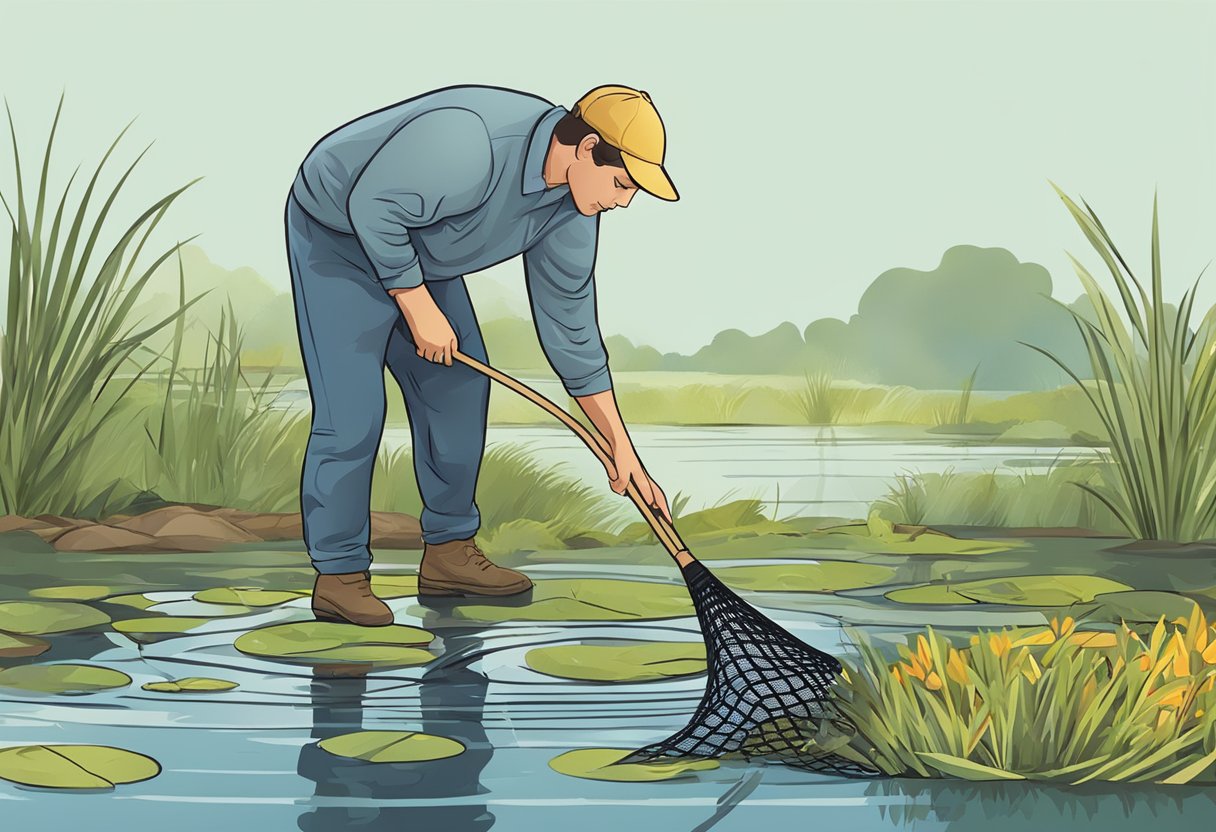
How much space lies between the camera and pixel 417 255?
11.8ft

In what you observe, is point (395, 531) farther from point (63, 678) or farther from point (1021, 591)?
point (1021, 591)

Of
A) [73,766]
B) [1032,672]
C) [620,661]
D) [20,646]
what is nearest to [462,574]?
[620,661]

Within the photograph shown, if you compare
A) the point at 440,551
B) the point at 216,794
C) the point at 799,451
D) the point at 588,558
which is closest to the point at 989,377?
the point at 799,451

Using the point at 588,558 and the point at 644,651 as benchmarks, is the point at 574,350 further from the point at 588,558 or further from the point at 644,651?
the point at 588,558

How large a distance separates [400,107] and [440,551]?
4.37ft

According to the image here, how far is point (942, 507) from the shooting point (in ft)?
18.5

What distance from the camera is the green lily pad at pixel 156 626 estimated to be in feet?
12.1

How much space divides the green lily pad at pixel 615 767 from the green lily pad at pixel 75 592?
6.91 ft

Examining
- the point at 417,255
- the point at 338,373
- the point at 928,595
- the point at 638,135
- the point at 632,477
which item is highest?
the point at 638,135

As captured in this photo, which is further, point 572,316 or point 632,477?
point 572,316

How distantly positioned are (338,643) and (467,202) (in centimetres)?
116

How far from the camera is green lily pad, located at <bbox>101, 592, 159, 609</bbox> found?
410cm

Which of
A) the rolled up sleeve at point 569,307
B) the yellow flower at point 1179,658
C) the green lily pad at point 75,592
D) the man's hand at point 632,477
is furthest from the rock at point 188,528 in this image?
the yellow flower at point 1179,658

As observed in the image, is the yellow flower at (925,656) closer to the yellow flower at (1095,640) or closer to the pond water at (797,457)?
the yellow flower at (1095,640)
